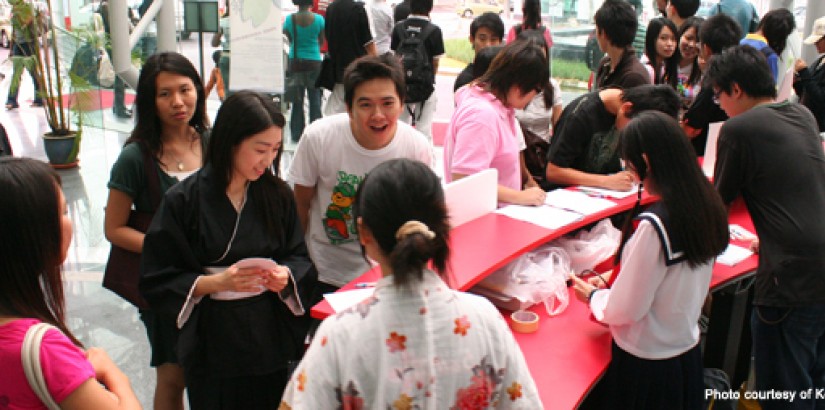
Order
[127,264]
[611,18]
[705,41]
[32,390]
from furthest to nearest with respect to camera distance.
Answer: [705,41], [611,18], [127,264], [32,390]

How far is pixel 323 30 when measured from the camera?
7039mm

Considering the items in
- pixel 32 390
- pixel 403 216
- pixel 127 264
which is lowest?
pixel 127 264

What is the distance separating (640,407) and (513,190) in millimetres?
1239

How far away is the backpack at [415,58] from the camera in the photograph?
6715 mm

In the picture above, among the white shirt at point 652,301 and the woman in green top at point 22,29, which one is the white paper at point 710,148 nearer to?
the white shirt at point 652,301

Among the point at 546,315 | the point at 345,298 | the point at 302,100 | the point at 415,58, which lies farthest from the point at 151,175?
the point at 302,100

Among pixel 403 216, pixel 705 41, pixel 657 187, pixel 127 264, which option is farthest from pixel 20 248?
pixel 705 41

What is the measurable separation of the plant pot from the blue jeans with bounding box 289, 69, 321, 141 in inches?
83.3

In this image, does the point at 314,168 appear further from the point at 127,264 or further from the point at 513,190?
the point at 513,190

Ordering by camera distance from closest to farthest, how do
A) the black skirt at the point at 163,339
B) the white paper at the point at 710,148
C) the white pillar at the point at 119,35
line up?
the black skirt at the point at 163,339, the white paper at the point at 710,148, the white pillar at the point at 119,35

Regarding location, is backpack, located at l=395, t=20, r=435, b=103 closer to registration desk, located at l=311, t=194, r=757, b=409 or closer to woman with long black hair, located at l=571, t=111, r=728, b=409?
registration desk, located at l=311, t=194, r=757, b=409

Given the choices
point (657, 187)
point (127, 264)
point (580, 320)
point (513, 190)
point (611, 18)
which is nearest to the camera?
point (657, 187)

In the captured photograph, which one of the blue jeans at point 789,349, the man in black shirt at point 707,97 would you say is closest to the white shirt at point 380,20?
the man in black shirt at point 707,97

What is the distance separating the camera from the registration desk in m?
2.48
